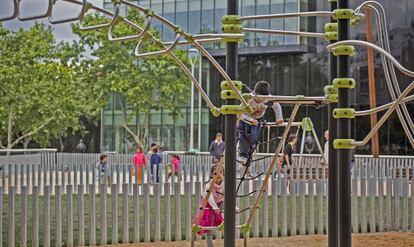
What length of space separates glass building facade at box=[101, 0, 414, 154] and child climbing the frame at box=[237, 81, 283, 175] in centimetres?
2780

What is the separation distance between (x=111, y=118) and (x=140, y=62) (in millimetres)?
8797

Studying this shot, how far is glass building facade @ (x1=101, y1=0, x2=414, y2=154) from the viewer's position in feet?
117

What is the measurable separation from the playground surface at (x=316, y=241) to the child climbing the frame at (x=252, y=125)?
3029 mm

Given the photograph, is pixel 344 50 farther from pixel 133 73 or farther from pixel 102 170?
pixel 133 73

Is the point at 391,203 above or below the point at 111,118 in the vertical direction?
below

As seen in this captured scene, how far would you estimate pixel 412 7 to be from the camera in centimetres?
3572

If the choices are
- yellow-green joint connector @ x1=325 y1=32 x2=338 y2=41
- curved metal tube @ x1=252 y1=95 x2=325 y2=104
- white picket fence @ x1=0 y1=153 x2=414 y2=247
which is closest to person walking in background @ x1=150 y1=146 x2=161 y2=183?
white picket fence @ x1=0 y1=153 x2=414 y2=247

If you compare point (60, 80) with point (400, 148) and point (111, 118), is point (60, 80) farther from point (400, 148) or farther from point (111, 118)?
point (400, 148)

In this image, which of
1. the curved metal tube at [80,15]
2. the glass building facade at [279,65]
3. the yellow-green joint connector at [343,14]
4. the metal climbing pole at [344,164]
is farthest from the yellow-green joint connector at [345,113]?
the glass building facade at [279,65]

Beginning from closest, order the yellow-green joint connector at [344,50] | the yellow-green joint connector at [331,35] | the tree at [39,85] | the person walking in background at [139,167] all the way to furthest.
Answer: the yellow-green joint connector at [344,50] → the yellow-green joint connector at [331,35] → the person walking in background at [139,167] → the tree at [39,85]

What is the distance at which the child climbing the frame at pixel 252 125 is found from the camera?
6781mm

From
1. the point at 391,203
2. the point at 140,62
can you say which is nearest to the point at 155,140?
the point at 140,62

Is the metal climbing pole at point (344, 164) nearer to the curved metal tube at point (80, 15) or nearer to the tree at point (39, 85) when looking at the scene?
the curved metal tube at point (80, 15)

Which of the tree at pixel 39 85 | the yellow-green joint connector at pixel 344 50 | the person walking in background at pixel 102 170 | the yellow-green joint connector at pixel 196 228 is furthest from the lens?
the tree at pixel 39 85
